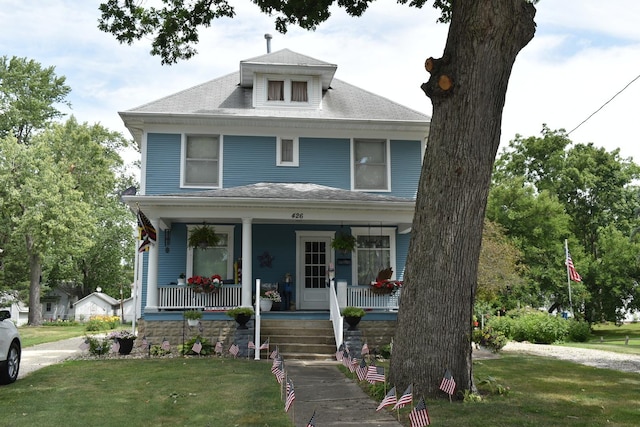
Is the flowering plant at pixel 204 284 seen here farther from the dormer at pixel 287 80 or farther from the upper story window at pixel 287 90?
the upper story window at pixel 287 90

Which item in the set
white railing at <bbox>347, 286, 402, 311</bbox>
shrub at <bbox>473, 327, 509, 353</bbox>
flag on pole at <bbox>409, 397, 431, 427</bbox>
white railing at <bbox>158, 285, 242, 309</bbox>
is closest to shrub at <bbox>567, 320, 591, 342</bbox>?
shrub at <bbox>473, 327, 509, 353</bbox>

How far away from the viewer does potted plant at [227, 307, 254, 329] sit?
513 inches

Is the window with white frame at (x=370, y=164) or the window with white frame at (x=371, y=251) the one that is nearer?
the window with white frame at (x=371, y=251)

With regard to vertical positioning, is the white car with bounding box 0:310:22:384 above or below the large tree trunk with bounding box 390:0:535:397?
below

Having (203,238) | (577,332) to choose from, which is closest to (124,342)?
(203,238)

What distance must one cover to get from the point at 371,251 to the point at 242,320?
4.93 metres

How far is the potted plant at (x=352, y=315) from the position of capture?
42.8ft

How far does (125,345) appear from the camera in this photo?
13250 mm

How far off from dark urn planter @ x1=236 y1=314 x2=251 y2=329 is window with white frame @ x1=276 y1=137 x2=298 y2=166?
16.6 ft

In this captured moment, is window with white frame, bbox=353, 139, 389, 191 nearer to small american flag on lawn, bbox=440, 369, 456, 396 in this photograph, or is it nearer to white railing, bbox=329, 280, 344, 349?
white railing, bbox=329, 280, 344, 349

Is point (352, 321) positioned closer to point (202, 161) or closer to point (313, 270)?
point (313, 270)

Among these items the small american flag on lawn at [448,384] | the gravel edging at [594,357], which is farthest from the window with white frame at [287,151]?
the small american flag on lawn at [448,384]

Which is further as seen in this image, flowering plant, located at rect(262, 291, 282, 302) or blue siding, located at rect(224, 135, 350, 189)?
blue siding, located at rect(224, 135, 350, 189)

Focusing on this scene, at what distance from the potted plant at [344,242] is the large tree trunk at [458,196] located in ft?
24.7
